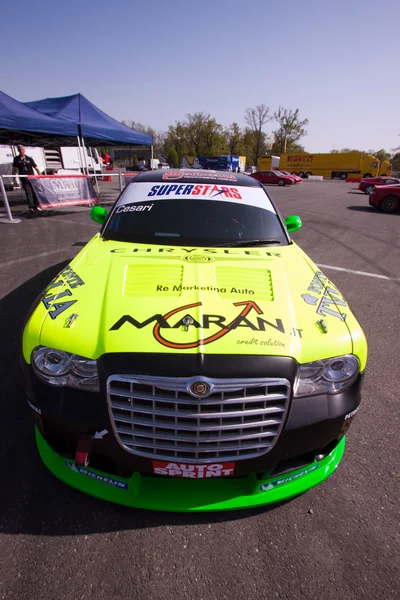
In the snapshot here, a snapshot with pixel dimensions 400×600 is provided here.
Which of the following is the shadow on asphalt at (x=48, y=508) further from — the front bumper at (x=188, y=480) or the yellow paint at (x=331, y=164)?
the yellow paint at (x=331, y=164)

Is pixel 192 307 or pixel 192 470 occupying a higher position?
pixel 192 307

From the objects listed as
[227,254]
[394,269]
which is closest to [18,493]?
[227,254]

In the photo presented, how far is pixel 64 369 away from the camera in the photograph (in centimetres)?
159

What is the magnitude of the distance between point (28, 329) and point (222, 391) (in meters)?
1.15

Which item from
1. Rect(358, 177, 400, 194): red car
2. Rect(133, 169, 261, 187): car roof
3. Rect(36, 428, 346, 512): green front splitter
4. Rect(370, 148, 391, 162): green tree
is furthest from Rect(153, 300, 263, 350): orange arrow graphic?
Rect(370, 148, 391, 162): green tree

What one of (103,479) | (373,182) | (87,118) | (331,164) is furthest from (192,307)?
(331,164)

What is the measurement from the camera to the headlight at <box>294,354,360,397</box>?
159 centimetres

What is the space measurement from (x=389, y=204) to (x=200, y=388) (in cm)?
1497

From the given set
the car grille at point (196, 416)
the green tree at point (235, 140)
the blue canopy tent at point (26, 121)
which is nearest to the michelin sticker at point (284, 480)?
the car grille at point (196, 416)

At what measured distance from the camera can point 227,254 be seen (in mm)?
2521

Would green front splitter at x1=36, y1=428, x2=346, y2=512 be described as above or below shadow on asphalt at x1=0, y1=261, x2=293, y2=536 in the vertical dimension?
above

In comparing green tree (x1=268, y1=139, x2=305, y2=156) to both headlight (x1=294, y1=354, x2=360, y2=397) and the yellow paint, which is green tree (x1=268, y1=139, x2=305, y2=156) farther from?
headlight (x1=294, y1=354, x2=360, y2=397)

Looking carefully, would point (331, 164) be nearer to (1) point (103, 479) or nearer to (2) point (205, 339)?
(2) point (205, 339)

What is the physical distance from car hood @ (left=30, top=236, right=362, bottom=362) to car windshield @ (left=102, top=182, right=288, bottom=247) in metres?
0.32
